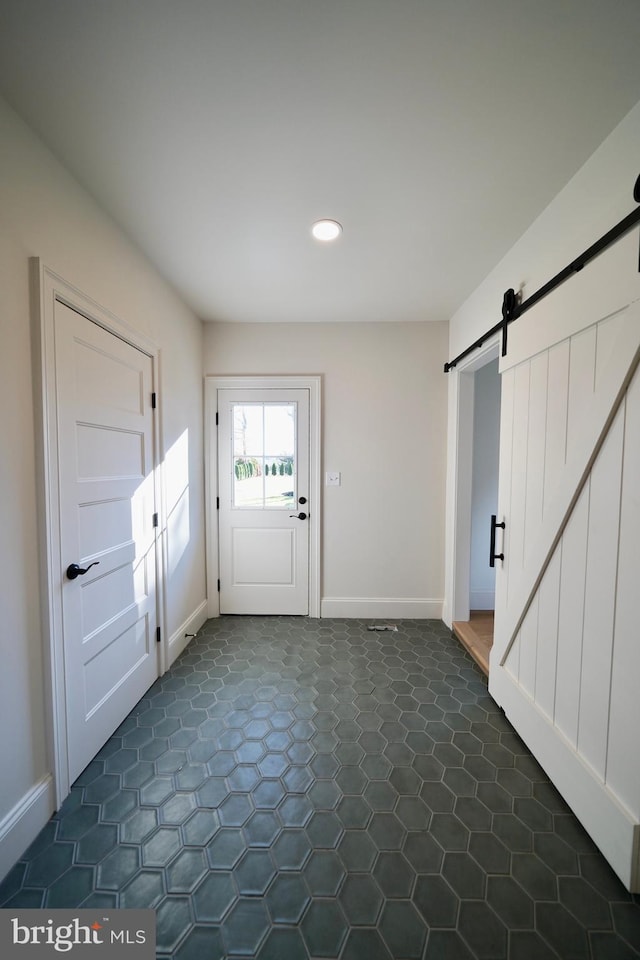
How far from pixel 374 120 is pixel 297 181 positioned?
0.40 m

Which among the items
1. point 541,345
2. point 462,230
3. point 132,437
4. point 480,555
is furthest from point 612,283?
point 480,555

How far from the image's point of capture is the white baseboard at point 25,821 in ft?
4.00

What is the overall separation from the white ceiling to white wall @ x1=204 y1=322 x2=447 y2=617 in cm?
111

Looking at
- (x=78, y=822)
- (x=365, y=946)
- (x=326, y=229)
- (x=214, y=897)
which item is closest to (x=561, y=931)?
(x=365, y=946)

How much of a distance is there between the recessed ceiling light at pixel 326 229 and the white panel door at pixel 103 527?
46.7 inches

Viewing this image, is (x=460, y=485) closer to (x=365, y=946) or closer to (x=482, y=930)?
(x=482, y=930)

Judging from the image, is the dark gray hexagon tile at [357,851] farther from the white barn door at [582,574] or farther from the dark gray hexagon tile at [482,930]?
the white barn door at [582,574]

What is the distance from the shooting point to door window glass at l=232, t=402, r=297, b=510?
316cm

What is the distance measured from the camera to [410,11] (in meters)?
0.96

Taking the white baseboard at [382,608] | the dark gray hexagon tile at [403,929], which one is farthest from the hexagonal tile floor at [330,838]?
the white baseboard at [382,608]

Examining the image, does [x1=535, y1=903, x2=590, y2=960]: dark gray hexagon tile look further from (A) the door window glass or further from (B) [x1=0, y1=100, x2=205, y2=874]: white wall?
(A) the door window glass

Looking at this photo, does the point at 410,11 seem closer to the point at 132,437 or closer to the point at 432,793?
the point at 132,437

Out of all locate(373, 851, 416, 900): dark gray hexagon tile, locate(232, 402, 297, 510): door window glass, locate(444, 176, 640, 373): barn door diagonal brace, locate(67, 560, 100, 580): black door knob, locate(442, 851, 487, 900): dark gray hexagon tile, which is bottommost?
locate(373, 851, 416, 900): dark gray hexagon tile

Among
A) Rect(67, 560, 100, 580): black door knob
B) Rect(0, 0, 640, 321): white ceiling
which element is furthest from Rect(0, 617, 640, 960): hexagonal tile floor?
Rect(0, 0, 640, 321): white ceiling
